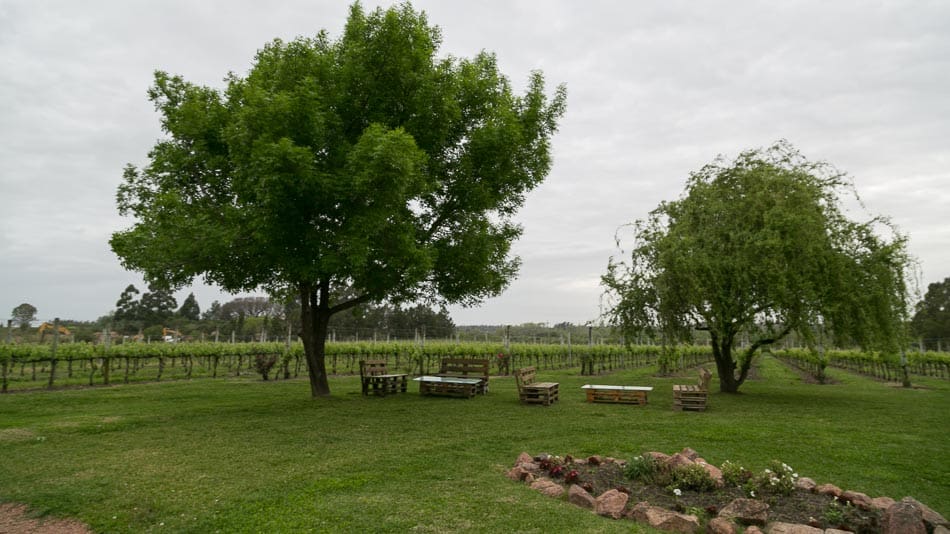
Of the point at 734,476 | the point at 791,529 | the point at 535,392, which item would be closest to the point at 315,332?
the point at 535,392

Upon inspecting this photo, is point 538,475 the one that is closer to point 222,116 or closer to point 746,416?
point 746,416

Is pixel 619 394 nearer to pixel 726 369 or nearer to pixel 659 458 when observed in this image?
pixel 726 369

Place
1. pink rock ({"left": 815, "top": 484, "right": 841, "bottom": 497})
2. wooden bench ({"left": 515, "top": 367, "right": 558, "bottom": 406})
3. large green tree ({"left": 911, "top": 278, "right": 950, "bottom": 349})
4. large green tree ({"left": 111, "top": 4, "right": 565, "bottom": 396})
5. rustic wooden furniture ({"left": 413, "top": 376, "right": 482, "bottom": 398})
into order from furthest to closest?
1. large green tree ({"left": 911, "top": 278, "right": 950, "bottom": 349})
2. rustic wooden furniture ({"left": 413, "top": 376, "right": 482, "bottom": 398})
3. wooden bench ({"left": 515, "top": 367, "right": 558, "bottom": 406})
4. large green tree ({"left": 111, "top": 4, "right": 565, "bottom": 396})
5. pink rock ({"left": 815, "top": 484, "right": 841, "bottom": 497})

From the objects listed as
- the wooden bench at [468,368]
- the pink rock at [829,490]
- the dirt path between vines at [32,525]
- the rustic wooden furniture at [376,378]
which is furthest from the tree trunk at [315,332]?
the pink rock at [829,490]

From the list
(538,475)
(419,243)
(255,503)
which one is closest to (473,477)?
(538,475)

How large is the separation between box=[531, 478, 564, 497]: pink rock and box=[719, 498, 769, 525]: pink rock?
1.64 metres

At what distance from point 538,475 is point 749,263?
1040 cm

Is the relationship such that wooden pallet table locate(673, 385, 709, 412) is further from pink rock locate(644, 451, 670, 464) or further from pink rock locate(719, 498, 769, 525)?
pink rock locate(719, 498, 769, 525)

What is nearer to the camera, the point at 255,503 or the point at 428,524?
the point at 428,524

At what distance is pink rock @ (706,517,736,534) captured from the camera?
4.40m

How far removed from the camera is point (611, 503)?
5109 millimetres

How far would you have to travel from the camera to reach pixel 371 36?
1209 centimetres

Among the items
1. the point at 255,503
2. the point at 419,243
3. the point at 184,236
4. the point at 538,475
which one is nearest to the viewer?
the point at 255,503

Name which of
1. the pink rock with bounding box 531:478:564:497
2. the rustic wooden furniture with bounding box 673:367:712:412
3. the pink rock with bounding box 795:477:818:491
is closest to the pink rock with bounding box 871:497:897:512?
the pink rock with bounding box 795:477:818:491
